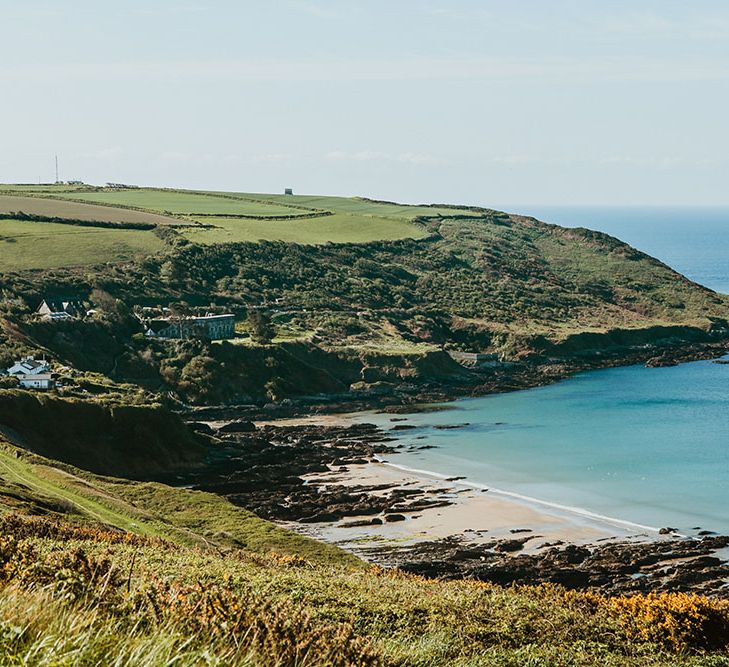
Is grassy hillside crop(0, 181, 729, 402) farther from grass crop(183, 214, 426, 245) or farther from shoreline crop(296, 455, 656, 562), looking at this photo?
shoreline crop(296, 455, 656, 562)

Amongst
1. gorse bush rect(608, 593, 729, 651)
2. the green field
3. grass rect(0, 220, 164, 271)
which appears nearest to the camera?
gorse bush rect(608, 593, 729, 651)

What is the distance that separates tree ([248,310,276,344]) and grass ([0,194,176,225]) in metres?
41.8

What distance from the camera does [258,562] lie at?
86.9 feet

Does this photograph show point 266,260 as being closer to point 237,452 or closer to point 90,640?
point 237,452

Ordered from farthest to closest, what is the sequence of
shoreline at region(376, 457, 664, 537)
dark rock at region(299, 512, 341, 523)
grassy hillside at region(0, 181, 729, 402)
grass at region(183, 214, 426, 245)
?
1. grass at region(183, 214, 426, 245)
2. grassy hillside at region(0, 181, 729, 402)
3. dark rock at region(299, 512, 341, 523)
4. shoreline at region(376, 457, 664, 537)

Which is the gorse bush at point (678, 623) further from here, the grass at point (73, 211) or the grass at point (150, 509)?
the grass at point (73, 211)

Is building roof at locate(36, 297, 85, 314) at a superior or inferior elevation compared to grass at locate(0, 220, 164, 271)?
inferior

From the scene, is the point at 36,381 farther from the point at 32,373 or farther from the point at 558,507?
the point at 558,507

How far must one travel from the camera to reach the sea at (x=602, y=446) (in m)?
57.2

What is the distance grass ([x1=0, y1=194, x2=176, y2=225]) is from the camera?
14462 cm

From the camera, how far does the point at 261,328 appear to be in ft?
350

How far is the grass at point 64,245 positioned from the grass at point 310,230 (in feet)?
29.9

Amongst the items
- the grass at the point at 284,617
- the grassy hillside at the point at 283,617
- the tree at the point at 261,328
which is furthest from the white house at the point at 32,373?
the grass at the point at 284,617

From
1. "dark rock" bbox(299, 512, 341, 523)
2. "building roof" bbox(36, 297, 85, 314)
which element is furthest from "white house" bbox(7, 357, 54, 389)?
"dark rock" bbox(299, 512, 341, 523)
